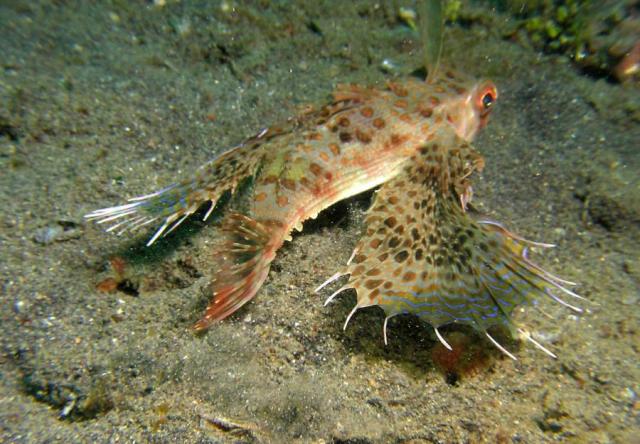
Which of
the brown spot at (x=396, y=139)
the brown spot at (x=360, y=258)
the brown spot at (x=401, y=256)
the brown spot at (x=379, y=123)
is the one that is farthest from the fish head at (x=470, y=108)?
the brown spot at (x=360, y=258)

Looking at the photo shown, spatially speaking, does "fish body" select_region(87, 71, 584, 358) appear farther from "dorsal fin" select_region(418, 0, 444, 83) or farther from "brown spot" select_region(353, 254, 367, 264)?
"dorsal fin" select_region(418, 0, 444, 83)

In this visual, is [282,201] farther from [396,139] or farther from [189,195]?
[396,139]

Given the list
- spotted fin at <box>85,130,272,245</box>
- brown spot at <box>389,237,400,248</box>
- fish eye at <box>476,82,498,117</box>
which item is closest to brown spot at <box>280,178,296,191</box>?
spotted fin at <box>85,130,272,245</box>

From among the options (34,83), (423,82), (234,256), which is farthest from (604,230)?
(34,83)

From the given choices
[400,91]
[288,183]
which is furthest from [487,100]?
[288,183]

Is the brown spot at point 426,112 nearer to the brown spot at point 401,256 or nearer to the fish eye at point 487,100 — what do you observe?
the fish eye at point 487,100

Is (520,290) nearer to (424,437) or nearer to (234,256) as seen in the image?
(424,437)
